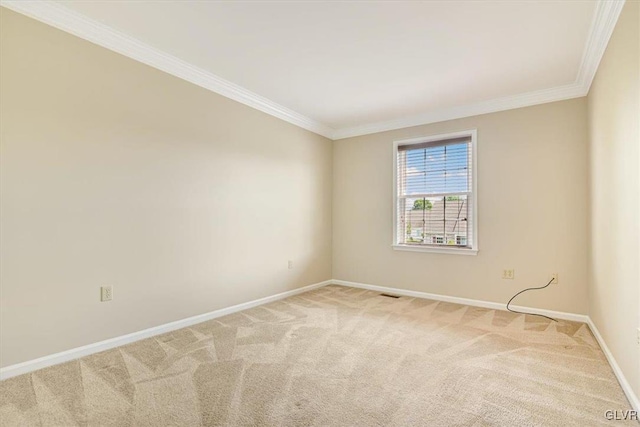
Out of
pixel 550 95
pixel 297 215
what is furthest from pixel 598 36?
pixel 297 215

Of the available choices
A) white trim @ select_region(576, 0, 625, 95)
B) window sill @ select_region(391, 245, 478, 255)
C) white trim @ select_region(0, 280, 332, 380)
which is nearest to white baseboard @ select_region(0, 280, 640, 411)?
white trim @ select_region(0, 280, 332, 380)

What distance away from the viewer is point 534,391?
199 cm

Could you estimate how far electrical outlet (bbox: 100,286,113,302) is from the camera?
8.31ft

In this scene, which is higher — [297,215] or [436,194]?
[436,194]

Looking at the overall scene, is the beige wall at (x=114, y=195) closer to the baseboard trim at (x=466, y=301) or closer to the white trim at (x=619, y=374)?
the baseboard trim at (x=466, y=301)

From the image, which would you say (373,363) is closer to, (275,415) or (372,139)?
(275,415)

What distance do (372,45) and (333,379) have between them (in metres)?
2.62

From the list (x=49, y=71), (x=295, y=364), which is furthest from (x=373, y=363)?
(x=49, y=71)

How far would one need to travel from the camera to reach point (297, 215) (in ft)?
14.9

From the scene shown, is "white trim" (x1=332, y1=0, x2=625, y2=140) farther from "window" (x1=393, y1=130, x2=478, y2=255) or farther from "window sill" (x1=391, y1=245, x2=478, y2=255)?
"window sill" (x1=391, y1=245, x2=478, y2=255)

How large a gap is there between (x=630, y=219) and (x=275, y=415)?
2.39m

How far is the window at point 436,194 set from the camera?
409 cm

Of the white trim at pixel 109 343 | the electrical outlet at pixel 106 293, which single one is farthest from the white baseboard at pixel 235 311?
the electrical outlet at pixel 106 293

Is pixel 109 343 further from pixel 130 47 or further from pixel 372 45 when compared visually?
pixel 372 45
